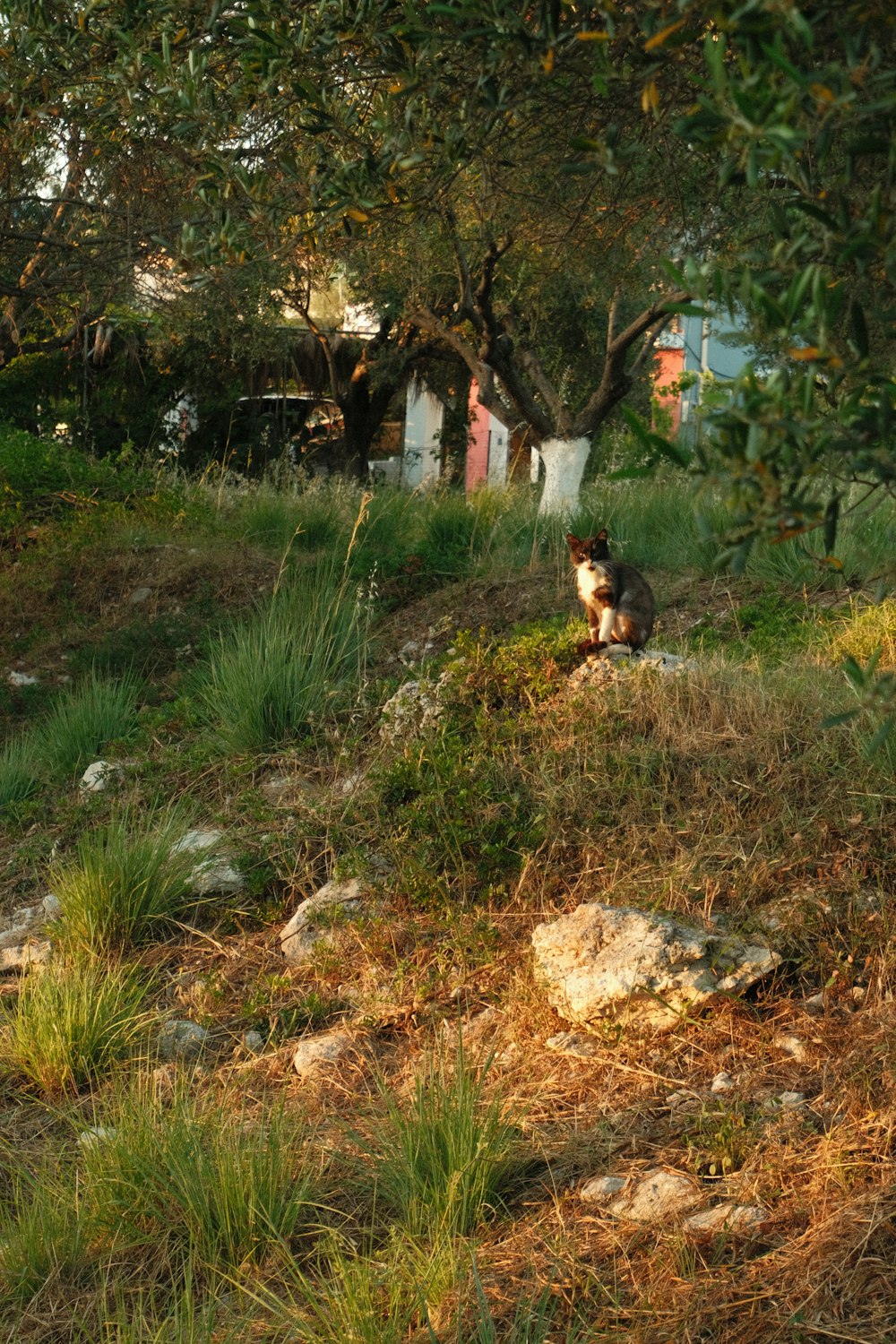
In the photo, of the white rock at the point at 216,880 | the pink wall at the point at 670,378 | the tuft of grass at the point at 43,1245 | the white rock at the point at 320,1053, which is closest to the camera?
the tuft of grass at the point at 43,1245

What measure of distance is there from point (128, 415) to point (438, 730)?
53.8 ft

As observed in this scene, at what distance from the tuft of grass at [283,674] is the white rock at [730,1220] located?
13.7ft

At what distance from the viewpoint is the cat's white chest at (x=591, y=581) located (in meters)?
7.07

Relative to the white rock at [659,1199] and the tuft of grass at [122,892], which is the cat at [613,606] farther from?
the white rock at [659,1199]

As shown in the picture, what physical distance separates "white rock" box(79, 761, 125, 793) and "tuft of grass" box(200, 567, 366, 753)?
1.91ft

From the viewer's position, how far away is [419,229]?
8.52 metres

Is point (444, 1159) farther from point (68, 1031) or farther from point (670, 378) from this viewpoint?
point (670, 378)

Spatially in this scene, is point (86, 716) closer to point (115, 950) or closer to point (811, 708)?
point (115, 950)

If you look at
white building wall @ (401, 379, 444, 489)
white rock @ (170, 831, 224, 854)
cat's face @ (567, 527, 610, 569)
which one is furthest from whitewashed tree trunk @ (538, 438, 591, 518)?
white building wall @ (401, 379, 444, 489)

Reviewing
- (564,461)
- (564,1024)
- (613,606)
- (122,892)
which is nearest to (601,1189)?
Result: (564,1024)

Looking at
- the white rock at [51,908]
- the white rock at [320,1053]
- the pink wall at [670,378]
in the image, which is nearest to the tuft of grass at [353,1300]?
the white rock at [320,1053]

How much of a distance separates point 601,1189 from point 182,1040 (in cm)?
184

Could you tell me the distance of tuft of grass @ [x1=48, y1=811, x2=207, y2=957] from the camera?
18.4 ft

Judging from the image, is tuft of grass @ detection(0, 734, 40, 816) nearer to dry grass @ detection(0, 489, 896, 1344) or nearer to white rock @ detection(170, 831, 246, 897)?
dry grass @ detection(0, 489, 896, 1344)
